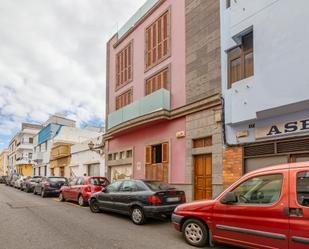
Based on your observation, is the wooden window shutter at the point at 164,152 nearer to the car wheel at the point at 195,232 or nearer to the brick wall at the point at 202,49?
the brick wall at the point at 202,49

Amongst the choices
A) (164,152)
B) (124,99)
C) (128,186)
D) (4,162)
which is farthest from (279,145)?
(4,162)

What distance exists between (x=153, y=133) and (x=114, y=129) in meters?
3.25

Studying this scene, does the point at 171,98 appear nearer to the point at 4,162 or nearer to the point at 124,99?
the point at 124,99

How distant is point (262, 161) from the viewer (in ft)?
32.3

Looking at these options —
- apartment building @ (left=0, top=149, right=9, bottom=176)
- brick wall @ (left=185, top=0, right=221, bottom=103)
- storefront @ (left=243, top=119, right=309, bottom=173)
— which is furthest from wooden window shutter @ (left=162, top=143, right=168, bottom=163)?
apartment building @ (left=0, top=149, right=9, bottom=176)

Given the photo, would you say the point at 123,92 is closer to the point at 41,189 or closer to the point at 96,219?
the point at 41,189

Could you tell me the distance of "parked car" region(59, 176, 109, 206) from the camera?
13195 millimetres

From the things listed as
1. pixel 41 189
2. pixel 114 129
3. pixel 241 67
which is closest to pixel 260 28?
pixel 241 67

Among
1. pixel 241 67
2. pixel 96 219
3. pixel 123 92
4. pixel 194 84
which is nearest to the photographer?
pixel 96 219

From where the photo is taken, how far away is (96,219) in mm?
9500

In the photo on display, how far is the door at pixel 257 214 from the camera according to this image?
4955 millimetres

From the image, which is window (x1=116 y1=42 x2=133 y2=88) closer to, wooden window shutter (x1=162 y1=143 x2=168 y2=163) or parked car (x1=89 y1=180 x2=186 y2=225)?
wooden window shutter (x1=162 y1=143 x2=168 y2=163)

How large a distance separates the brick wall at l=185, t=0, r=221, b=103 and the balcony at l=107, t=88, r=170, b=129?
1.34 meters

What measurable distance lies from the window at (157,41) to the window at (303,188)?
11.2 meters
